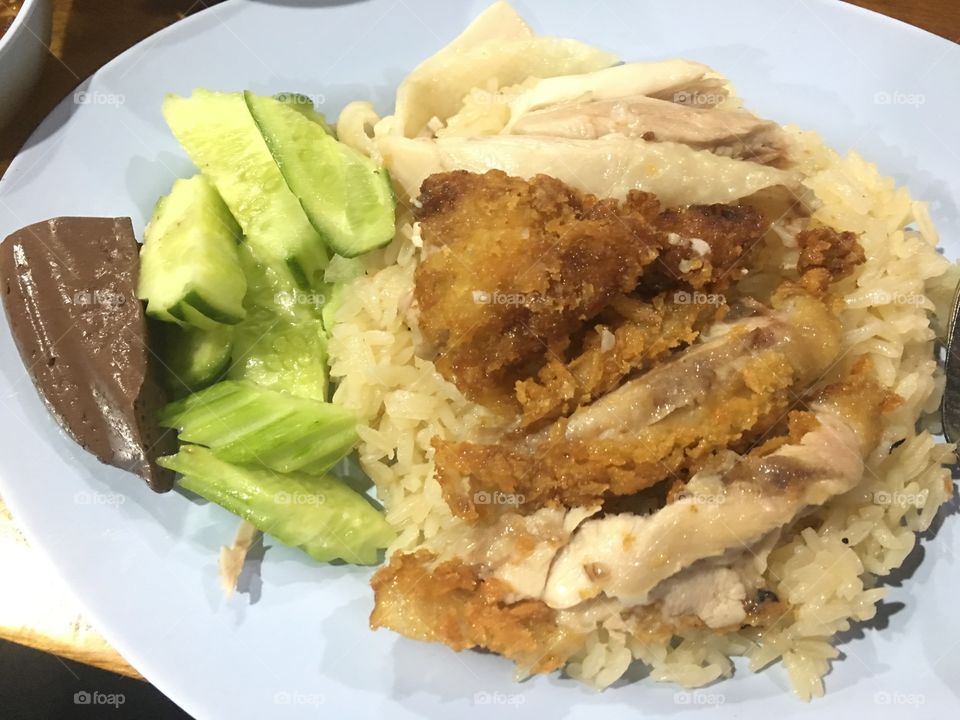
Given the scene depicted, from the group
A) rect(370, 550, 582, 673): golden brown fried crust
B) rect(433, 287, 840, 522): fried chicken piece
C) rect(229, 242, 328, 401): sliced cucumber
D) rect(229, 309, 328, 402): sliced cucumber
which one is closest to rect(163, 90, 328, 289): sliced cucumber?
rect(229, 242, 328, 401): sliced cucumber

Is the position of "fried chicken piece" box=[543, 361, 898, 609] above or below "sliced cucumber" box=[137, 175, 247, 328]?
below

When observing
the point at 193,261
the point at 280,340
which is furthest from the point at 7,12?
the point at 280,340

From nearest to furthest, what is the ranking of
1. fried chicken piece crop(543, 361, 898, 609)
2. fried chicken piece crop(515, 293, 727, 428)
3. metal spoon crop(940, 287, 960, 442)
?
1. fried chicken piece crop(543, 361, 898, 609)
2. fried chicken piece crop(515, 293, 727, 428)
3. metal spoon crop(940, 287, 960, 442)

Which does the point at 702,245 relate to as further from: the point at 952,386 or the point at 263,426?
the point at 263,426

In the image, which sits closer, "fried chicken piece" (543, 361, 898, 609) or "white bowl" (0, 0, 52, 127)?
"fried chicken piece" (543, 361, 898, 609)

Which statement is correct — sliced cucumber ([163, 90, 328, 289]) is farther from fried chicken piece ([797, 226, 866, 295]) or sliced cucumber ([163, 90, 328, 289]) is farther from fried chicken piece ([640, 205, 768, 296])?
fried chicken piece ([797, 226, 866, 295])

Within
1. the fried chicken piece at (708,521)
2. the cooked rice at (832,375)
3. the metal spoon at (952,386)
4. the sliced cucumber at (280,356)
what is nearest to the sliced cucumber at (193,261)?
the sliced cucumber at (280,356)

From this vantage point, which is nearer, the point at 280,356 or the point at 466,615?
the point at 466,615
